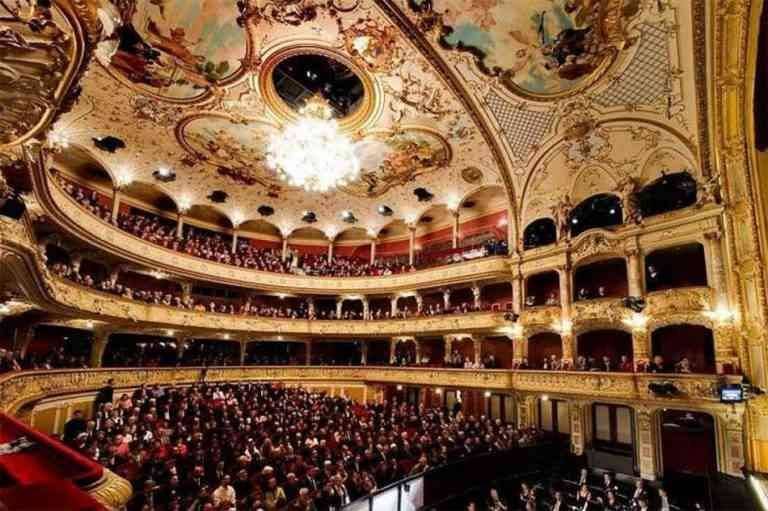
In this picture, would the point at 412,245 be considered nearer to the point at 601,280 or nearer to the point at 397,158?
the point at 397,158

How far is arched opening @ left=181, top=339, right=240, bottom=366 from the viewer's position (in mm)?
19031

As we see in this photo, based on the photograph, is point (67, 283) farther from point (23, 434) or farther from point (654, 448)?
point (654, 448)

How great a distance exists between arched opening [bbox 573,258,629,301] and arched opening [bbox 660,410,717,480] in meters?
4.04

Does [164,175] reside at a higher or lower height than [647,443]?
higher

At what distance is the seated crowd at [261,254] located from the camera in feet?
54.8

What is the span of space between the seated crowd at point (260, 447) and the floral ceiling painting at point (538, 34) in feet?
35.4

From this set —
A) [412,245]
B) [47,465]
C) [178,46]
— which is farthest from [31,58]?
[412,245]

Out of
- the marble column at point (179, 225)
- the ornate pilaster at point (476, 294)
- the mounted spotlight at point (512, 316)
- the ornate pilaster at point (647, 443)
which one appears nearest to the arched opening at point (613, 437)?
the ornate pilaster at point (647, 443)

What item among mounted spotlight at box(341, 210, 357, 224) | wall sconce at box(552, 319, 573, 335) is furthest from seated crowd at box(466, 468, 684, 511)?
mounted spotlight at box(341, 210, 357, 224)

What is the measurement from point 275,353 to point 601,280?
53.0 ft

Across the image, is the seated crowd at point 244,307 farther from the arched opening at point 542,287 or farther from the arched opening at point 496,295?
the arched opening at point 542,287

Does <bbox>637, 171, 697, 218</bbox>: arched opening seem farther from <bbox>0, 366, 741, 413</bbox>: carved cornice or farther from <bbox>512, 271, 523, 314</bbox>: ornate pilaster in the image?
<bbox>0, 366, 741, 413</bbox>: carved cornice

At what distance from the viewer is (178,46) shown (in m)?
11.5

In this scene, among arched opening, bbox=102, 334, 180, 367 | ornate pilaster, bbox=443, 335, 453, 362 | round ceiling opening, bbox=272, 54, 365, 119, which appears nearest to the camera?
round ceiling opening, bbox=272, 54, 365, 119
